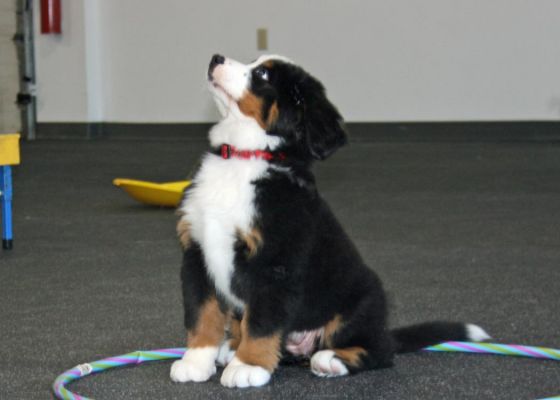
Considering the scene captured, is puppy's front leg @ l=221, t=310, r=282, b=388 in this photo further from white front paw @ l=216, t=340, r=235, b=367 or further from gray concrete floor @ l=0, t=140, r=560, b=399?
white front paw @ l=216, t=340, r=235, b=367

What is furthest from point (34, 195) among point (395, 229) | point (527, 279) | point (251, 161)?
point (251, 161)

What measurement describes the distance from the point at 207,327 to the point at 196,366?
10 centimetres

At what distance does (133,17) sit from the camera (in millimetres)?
12023

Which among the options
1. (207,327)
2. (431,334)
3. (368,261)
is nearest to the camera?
(207,327)

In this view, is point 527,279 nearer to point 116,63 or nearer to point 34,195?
point 34,195

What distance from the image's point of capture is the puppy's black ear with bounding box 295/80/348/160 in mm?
2393

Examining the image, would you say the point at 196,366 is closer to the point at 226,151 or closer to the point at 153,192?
the point at 226,151

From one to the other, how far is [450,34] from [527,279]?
7.54m

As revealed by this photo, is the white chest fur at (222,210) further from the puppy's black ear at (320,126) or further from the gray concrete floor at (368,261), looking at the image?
the gray concrete floor at (368,261)

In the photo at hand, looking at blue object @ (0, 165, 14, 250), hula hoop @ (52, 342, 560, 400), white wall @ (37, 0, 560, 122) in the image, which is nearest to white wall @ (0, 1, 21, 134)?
white wall @ (37, 0, 560, 122)

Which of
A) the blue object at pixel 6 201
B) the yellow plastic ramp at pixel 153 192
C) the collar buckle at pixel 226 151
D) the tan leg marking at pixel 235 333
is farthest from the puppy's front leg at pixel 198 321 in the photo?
the yellow plastic ramp at pixel 153 192

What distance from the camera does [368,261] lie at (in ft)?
14.3

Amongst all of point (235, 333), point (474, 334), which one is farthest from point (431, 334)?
point (235, 333)

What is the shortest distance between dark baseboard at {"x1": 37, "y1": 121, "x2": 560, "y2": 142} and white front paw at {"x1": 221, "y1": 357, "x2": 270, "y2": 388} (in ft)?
30.0
